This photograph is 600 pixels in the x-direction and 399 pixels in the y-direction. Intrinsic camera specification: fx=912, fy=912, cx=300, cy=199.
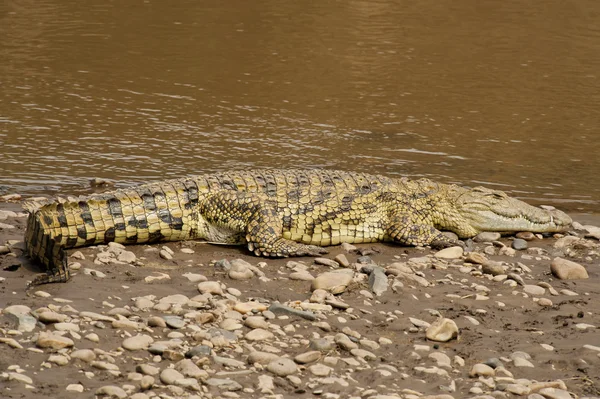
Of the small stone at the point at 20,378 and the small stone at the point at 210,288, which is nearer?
the small stone at the point at 20,378

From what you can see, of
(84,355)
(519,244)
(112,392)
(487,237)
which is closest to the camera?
(112,392)

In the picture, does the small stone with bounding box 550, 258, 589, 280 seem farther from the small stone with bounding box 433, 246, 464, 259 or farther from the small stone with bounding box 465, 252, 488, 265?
the small stone with bounding box 433, 246, 464, 259

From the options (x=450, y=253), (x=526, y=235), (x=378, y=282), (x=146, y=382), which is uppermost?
(x=146, y=382)

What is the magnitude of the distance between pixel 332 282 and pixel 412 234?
1.65 metres

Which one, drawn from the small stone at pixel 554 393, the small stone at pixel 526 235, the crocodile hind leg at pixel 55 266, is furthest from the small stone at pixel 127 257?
the small stone at pixel 526 235

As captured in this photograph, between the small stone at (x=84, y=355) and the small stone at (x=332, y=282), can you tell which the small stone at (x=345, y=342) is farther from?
the small stone at (x=84, y=355)

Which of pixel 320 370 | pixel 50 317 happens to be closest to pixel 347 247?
pixel 320 370

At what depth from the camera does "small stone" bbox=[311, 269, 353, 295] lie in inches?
252

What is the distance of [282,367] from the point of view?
198 inches

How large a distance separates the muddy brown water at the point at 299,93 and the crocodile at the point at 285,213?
1.77m

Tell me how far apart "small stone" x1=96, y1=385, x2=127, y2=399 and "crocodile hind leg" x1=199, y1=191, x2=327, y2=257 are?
2849mm

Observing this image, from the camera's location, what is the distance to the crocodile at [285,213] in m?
7.01

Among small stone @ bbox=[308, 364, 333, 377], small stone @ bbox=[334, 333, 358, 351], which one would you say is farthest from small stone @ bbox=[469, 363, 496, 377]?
small stone @ bbox=[308, 364, 333, 377]

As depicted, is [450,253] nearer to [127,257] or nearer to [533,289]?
[533,289]
